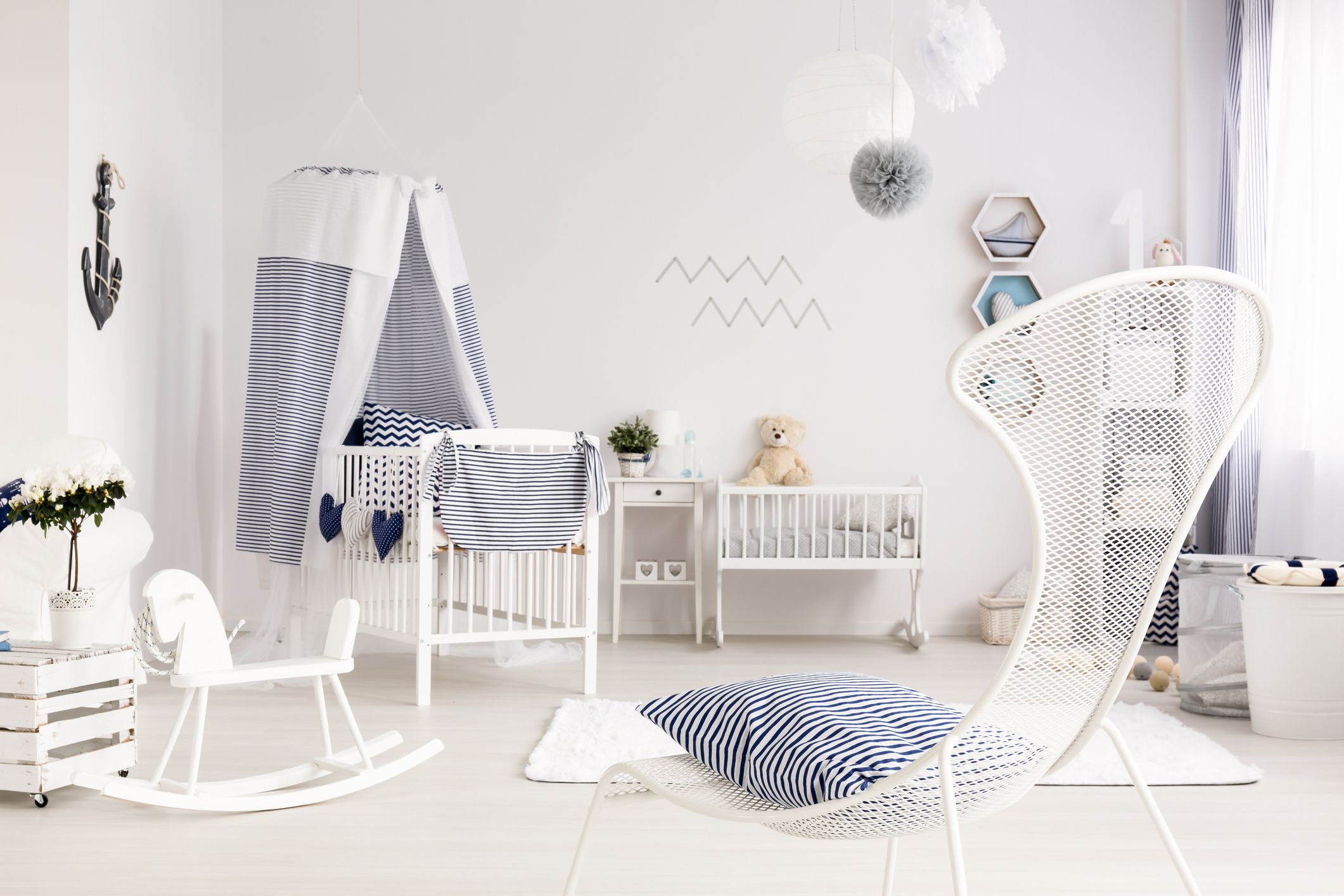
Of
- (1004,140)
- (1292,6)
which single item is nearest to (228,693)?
(1004,140)

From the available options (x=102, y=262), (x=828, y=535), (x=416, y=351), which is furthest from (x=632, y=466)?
(x=102, y=262)

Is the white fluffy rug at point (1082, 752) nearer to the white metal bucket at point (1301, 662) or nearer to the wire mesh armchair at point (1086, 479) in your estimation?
the white metal bucket at point (1301, 662)

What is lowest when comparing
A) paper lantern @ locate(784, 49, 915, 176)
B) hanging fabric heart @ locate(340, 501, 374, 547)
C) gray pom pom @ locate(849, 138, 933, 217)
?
hanging fabric heart @ locate(340, 501, 374, 547)

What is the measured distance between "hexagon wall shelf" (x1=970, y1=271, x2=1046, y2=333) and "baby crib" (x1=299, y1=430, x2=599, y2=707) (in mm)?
2028

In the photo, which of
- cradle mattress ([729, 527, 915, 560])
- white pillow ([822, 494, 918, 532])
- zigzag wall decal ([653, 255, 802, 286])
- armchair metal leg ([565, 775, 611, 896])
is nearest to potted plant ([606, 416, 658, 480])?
cradle mattress ([729, 527, 915, 560])

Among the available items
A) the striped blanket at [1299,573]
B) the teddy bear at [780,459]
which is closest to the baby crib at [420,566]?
the teddy bear at [780,459]

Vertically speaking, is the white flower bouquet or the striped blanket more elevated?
the white flower bouquet

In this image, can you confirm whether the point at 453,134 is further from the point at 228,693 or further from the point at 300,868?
the point at 300,868

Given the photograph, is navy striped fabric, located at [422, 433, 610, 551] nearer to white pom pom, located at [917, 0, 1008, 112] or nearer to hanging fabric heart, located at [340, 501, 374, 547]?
hanging fabric heart, located at [340, 501, 374, 547]

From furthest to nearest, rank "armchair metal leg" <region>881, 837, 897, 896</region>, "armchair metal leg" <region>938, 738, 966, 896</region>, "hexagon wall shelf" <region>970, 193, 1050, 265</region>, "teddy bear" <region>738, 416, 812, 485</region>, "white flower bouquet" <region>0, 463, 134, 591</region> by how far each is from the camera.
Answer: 1. "hexagon wall shelf" <region>970, 193, 1050, 265</region>
2. "teddy bear" <region>738, 416, 812, 485</region>
3. "white flower bouquet" <region>0, 463, 134, 591</region>
4. "armchair metal leg" <region>881, 837, 897, 896</region>
5. "armchair metal leg" <region>938, 738, 966, 896</region>

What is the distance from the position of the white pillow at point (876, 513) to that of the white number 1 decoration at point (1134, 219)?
4.72ft

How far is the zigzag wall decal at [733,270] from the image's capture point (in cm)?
432

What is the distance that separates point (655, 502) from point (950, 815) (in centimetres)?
320

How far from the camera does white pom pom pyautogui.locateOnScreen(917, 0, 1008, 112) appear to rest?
2.22 metres
